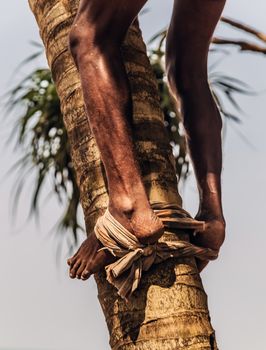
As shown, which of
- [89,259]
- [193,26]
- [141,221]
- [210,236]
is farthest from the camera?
[193,26]

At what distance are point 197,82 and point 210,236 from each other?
0.58 m

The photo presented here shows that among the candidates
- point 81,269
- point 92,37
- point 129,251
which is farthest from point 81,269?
point 92,37

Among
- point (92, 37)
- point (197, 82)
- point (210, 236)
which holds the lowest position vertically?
point (210, 236)

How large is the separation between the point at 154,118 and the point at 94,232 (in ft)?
1.41

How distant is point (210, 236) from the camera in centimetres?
267

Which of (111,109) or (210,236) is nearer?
(111,109)

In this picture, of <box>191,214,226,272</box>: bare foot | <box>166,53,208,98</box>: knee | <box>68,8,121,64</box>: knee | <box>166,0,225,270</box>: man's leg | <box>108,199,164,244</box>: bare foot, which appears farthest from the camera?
<box>166,53,208,98</box>: knee

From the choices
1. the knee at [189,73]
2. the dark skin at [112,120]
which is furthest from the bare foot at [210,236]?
the knee at [189,73]

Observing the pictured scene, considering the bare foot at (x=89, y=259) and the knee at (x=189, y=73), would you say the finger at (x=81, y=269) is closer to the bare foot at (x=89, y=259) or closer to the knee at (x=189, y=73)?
Answer: the bare foot at (x=89, y=259)

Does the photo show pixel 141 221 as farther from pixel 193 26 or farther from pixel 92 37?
pixel 193 26

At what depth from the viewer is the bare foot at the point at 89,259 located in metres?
2.46

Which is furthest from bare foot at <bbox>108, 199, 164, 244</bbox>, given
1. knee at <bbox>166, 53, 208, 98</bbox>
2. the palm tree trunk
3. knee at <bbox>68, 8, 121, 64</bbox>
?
knee at <bbox>166, 53, 208, 98</bbox>

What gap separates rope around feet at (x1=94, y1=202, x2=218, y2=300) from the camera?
93.4 inches

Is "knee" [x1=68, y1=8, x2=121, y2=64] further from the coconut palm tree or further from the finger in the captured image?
the finger
